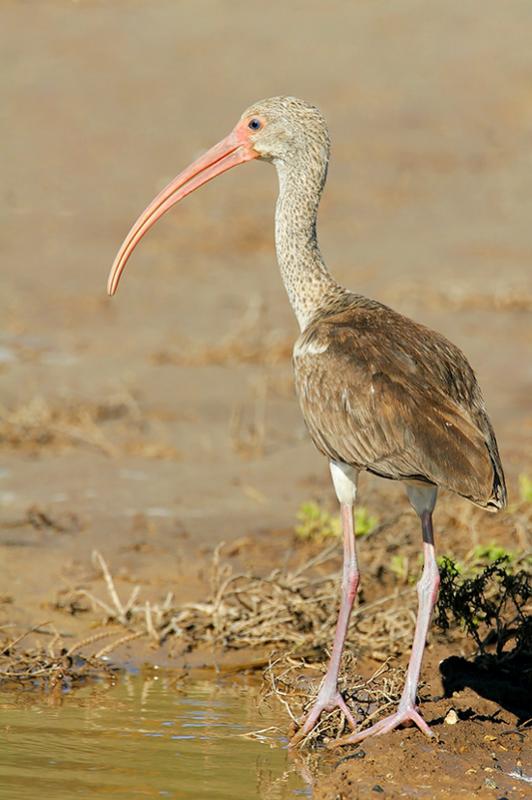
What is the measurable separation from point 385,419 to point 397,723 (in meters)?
1.13

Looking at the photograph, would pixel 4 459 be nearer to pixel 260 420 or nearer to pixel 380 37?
pixel 260 420

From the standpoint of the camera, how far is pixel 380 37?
912 inches

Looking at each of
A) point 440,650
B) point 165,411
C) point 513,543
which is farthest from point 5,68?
point 440,650

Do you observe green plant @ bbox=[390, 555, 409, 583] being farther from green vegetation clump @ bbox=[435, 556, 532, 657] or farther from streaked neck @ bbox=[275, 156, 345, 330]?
streaked neck @ bbox=[275, 156, 345, 330]

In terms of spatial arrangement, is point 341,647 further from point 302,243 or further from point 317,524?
point 317,524

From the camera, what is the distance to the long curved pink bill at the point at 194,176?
7266mm

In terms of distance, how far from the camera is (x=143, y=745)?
6074 millimetres

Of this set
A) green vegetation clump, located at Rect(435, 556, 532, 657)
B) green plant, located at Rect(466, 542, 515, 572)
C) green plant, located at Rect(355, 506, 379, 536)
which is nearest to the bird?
green vegetation clump, located at Rect(435, 556, 532, 657)

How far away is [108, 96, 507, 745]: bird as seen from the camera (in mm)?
5691

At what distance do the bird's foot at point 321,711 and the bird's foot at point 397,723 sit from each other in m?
0.17

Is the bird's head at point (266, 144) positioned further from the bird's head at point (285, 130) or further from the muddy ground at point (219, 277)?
the muddy ground at point (219, 277)

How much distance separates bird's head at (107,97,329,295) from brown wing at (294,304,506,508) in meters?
1.00

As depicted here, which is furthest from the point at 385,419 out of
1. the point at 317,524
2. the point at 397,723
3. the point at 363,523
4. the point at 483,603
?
the point at 317,524

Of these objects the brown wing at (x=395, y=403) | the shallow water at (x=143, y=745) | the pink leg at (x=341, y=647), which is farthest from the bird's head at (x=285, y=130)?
the shallow water at (x=143, y=745)
